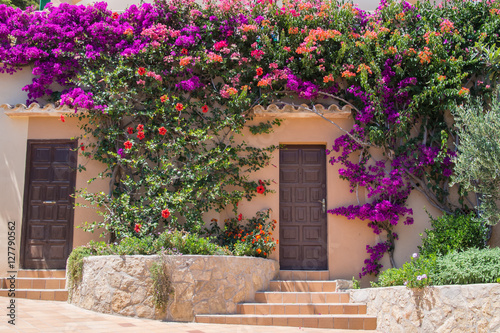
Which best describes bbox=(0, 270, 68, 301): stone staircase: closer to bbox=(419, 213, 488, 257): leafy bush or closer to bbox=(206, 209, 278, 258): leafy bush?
bbox=(206, 209, 278, 258): leafy bush

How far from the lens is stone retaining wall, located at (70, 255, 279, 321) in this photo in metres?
6.42

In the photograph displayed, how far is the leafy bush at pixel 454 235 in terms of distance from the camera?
23.9ft

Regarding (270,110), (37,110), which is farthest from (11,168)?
(270,110)

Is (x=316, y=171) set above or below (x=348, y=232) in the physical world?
above

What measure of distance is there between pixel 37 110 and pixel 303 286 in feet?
18.0

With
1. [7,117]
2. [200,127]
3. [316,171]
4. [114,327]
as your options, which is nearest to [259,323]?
[114,327]

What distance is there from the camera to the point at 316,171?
8688 millimetres

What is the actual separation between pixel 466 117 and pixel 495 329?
3009mm

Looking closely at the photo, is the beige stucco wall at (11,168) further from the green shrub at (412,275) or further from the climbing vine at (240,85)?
the green shrub at (412,275)

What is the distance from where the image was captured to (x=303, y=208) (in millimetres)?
8594

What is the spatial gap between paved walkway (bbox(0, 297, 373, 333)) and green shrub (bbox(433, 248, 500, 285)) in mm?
1417

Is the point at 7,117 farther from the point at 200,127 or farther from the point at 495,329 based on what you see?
the point at 495,329

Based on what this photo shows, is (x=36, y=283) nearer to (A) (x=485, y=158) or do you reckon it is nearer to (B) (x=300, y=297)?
(B) (x=300, y=297)

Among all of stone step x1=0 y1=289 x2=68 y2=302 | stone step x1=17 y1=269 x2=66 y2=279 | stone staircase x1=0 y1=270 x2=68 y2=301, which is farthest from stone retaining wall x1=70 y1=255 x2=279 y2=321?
stone step x1=17 y1=269 x2=66 y2=279
